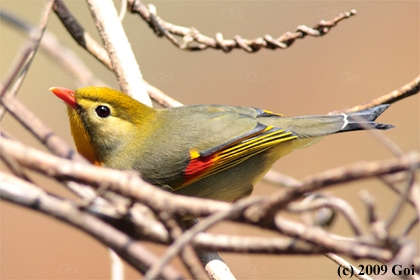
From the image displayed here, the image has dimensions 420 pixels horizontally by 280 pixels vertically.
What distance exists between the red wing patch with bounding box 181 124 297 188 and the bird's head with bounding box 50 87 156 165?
507 mm

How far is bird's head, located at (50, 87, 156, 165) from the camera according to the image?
3.03 metres

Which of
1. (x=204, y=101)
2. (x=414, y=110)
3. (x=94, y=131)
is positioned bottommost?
(x=94, y=131)

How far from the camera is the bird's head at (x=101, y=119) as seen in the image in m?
3.03

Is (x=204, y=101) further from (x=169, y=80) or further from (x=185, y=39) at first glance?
(x=185, y=39)

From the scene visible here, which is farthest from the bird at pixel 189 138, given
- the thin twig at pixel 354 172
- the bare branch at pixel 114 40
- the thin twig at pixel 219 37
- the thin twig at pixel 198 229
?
the thin twig at pixel 354 172

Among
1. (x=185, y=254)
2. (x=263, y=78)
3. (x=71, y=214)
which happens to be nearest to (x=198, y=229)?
(x=185, y=254)

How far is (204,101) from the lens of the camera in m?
7.66

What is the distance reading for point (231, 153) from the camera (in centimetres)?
320

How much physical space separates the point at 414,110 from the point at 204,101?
3633 mm

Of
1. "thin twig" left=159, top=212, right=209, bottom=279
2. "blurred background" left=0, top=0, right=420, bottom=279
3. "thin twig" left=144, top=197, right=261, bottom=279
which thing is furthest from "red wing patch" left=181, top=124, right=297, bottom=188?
"blurred background" left=0, top=0, right=420, bottom=279

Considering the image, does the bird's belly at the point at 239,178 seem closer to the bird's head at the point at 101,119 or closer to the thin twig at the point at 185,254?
the bird's head at the point at 101,119

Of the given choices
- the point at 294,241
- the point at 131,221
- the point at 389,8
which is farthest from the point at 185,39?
the point at 389,8

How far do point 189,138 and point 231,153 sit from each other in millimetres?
343

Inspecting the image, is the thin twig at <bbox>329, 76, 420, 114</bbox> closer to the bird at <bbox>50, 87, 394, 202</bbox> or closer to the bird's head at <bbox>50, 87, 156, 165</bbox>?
the bird at <bbox>50, 87, 394, 202</bbox>
